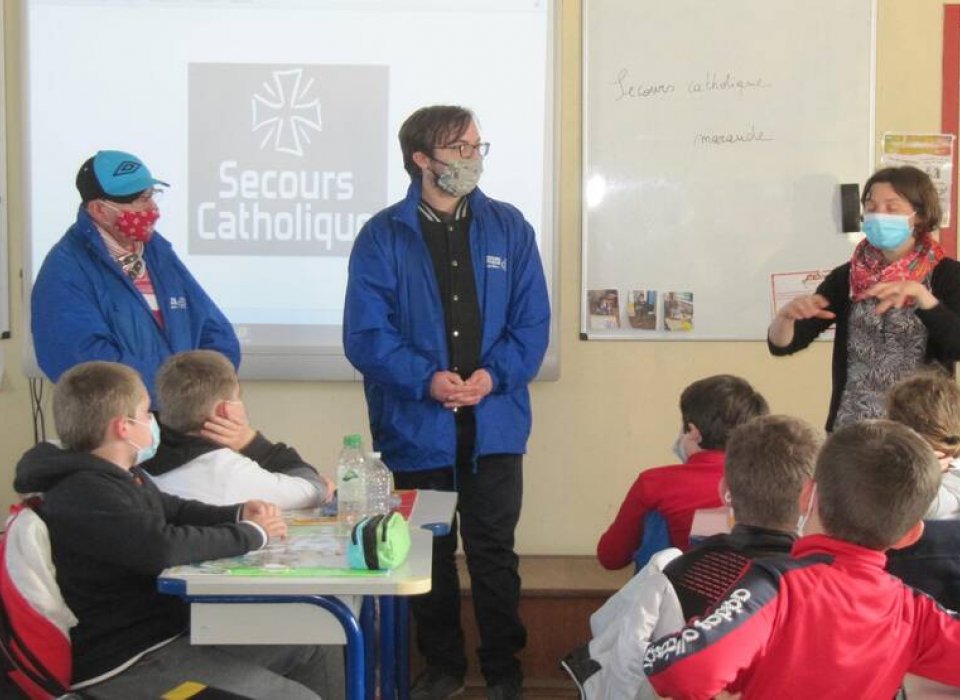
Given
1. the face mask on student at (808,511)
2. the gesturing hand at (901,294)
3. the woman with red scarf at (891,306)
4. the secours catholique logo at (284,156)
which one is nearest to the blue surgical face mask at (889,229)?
the woman with red scarf at (891,306)

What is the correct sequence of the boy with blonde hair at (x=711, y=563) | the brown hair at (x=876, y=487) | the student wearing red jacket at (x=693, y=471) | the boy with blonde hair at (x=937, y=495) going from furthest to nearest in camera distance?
the student wearing red jacket at (x=693, y=471) → the boy with blonde hair at (x=937, y=495) → the boy with blonde hair at (x=711, y=563) → the brown hair at (x=876, y=487)

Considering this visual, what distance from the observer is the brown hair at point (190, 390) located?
8.14ft

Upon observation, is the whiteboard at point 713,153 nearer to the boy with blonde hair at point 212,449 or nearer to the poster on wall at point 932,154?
the poster on wall at point 932,154

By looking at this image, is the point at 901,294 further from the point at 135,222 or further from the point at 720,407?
the point at 135,222

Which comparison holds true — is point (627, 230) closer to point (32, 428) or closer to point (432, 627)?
point (432, 627)

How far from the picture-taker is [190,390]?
248cm

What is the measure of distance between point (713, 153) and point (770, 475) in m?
2.33

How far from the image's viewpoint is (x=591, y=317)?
4.09 m

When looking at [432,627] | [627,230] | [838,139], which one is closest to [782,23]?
[838,139]

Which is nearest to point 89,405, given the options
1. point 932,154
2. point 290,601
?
point 290,601

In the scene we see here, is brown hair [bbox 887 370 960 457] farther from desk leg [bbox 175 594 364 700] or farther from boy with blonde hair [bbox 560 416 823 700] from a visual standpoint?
desk leg [bbox 175 594 364 700]

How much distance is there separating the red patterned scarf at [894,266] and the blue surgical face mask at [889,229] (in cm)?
5

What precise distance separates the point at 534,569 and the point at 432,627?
2.36 feet

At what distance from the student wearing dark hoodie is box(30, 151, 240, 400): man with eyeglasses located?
75cm
